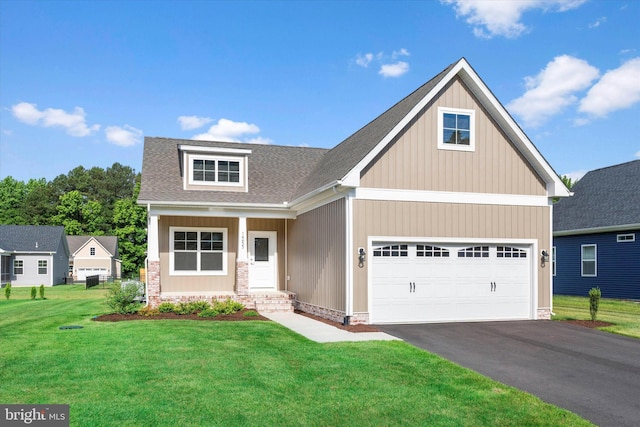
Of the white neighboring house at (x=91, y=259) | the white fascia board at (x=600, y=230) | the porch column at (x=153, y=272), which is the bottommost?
the white neighboring house at (x=91, y=259)

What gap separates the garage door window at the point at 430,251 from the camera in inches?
555

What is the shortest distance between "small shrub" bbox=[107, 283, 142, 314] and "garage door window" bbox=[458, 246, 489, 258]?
942cm

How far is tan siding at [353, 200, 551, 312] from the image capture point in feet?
44.0

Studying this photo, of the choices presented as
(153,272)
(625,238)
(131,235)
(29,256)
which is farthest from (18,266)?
(625,238)

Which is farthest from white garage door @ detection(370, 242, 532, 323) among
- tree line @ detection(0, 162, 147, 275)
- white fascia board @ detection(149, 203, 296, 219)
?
tree line @ detection(0, 162, 147, 275)

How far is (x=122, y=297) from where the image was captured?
14.8 meters

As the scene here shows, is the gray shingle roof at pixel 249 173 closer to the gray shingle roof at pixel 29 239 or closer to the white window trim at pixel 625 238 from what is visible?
the white window trim at pixel 625 238

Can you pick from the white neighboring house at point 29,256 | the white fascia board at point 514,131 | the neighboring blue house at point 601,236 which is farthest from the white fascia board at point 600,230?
the white neighboring house at point 29,256

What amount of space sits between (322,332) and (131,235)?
4784 centimetres

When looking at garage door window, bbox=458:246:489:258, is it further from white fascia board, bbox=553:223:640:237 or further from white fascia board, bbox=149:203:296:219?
white fascia board, bbox=553:223:640:237

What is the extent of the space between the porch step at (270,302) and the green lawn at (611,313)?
8.27 meters

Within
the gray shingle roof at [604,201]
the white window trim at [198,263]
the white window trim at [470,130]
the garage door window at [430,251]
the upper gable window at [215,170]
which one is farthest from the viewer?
the gray shingle roof at [604,201]

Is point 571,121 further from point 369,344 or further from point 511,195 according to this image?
point 369,344

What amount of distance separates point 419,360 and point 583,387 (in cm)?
255
